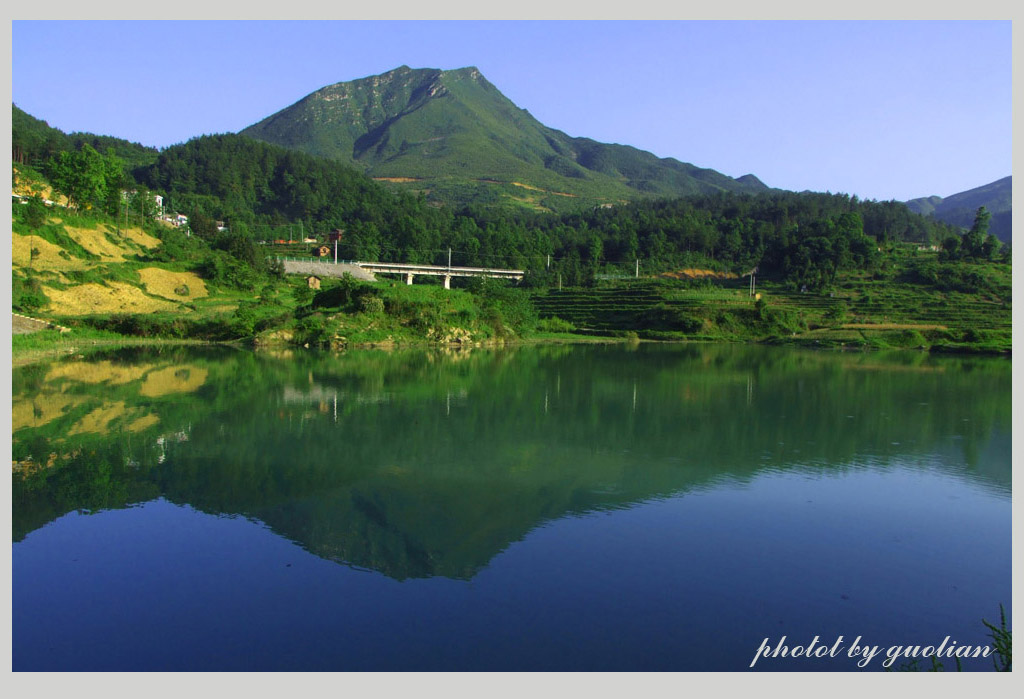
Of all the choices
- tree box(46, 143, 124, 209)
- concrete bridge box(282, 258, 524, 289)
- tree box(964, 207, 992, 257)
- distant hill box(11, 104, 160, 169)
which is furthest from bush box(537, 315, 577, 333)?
distant hill box(11, 104, 160, 169)

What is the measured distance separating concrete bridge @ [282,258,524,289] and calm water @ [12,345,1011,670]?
4348cm

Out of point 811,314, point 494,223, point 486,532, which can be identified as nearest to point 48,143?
point 494,223

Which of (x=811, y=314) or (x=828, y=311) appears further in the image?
(x=811, y=314)

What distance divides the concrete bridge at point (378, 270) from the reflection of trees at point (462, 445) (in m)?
35.6

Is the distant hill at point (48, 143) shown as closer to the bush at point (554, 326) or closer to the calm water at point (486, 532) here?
the bush at point (554, 326)

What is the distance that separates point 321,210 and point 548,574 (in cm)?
11014

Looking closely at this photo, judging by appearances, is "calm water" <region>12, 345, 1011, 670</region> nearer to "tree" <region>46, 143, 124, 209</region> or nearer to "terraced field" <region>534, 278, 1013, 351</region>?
"terraced field" <region>534, 278, 1013, 351</region>

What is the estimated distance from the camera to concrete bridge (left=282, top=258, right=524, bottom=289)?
59.6 metres

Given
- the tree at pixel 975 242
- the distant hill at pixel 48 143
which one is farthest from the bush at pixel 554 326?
the distant hill at pixel 48 143

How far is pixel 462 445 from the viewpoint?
12.6 meters

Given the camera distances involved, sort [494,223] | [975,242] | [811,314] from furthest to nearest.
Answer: [494,223] → [975,242] → [811,314]

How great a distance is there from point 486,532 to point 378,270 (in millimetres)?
64488

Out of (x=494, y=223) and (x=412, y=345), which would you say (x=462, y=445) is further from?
(x=494, y=223)

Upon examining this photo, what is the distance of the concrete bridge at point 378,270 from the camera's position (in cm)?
5959
